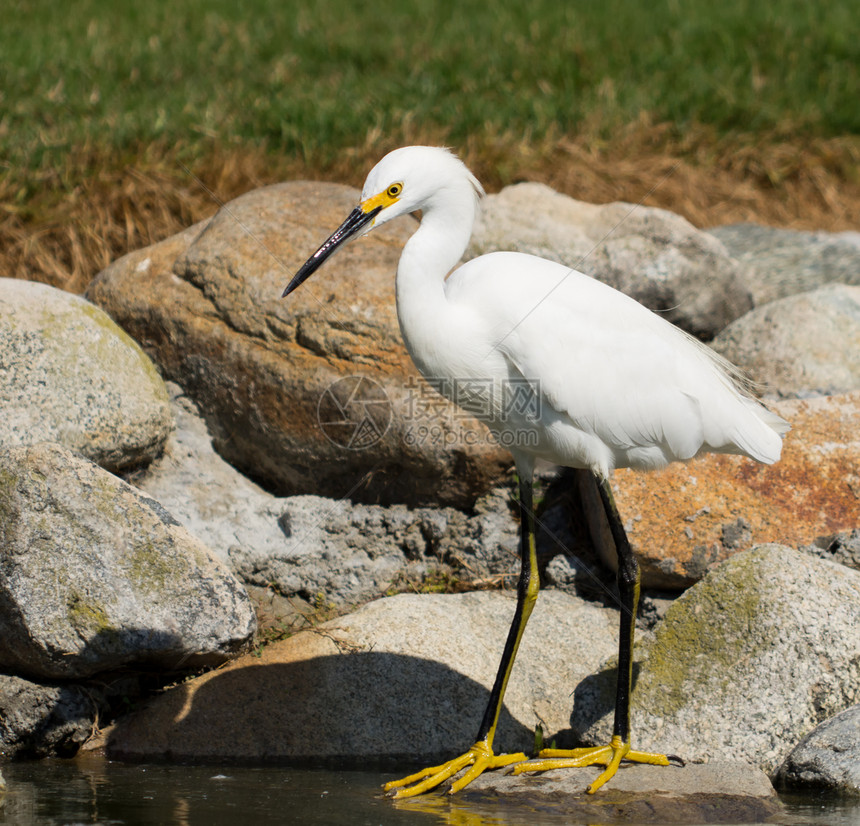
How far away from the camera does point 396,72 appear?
30.9 feet

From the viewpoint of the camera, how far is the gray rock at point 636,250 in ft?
19.5

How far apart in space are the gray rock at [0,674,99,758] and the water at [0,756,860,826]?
0.33ft

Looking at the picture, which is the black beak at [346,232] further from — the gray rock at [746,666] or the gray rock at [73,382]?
the gray rock at [746,666]

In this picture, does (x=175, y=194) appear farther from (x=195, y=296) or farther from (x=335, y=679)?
(x=335, y=679)

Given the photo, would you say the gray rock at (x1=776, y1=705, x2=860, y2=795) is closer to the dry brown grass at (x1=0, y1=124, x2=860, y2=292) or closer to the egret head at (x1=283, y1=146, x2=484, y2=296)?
the egret head at (x1=283, y1=146, x2=484, y2=296)

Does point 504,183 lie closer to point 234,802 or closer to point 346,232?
point 346,232

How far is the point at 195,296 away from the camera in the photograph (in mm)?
5355

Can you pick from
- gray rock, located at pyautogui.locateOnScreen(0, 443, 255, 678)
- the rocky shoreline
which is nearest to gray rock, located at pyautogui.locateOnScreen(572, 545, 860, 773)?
the rocky shoreline

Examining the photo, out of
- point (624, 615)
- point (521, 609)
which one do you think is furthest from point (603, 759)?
point (521, 609)

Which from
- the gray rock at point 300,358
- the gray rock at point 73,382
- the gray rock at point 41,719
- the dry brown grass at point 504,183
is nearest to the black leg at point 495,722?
the gray rock at point 300,358

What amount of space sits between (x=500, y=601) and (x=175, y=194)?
144 inches

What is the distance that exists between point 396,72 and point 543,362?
6.52 meters

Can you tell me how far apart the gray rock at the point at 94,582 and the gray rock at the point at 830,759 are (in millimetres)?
2157

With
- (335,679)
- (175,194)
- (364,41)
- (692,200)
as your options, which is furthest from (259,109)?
(335,679)
